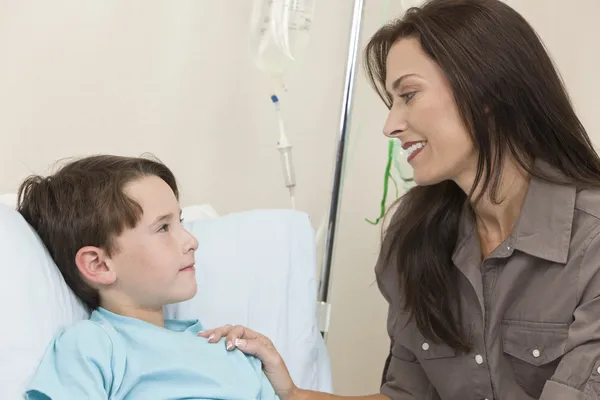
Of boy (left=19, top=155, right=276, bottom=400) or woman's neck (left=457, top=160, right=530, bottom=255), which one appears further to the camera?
woman's neck (left=457, top=160, right=530, bottom=255)

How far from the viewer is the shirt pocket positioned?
48.9 inches

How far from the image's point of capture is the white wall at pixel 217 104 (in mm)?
1602

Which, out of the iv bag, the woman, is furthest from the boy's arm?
the iv bag

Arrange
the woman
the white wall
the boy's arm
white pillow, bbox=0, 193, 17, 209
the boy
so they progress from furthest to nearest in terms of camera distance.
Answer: the white wall, white pillow, bbox=0, 193, 17, 209, the woman, the boy, the boy's arm

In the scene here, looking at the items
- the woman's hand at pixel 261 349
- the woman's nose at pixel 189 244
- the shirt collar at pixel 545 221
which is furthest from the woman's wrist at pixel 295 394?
Result: the shirt collar at pixel 545 221

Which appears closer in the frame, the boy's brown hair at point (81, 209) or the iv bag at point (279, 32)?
the boy's brown hair at point (81, 209)

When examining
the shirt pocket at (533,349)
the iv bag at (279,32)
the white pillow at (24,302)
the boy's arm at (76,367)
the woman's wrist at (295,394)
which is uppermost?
the iv bag at (279,32)

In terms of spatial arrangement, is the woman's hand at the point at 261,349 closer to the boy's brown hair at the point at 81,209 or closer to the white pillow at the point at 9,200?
the boy's brown hair at the point at 81,209

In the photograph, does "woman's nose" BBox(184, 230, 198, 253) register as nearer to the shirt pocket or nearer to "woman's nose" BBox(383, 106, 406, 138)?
"woman's nose" BBox(383, 106, 406, 138)

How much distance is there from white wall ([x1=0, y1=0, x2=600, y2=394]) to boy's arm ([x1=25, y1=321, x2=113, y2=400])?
0.62m

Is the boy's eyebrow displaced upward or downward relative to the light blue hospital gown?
upward

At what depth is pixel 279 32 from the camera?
1659mm

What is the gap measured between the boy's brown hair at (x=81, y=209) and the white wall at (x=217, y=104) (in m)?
0.39

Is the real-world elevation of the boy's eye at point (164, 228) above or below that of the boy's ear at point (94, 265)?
above
